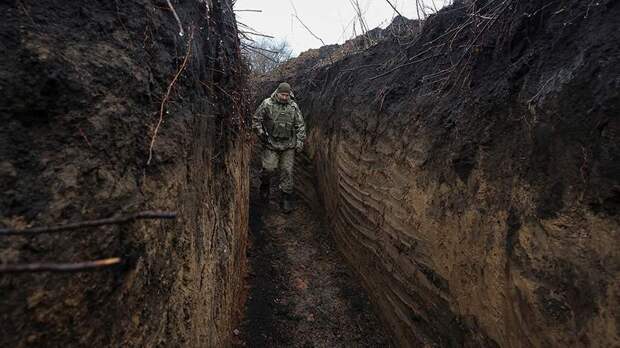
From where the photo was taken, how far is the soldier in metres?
6.06

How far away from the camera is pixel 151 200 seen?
5.53 ft

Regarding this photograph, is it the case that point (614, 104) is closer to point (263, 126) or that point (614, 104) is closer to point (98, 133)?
point (98, 133)

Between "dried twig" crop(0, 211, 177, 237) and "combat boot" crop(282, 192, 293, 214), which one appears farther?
"combat boot" crop(282, 192, 293, 214)

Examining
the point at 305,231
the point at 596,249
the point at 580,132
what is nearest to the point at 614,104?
the point at 580,132

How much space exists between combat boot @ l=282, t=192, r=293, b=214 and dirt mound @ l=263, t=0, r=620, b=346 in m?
2.08

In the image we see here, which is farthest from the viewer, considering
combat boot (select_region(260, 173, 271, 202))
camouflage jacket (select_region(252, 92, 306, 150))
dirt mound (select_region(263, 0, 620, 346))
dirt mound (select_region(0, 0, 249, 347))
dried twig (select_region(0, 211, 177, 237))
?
combat boot (select_region(260, 173, 271, 202))

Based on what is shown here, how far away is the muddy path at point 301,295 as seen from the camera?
3.56 meters

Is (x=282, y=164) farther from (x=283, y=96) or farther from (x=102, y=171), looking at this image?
(x=102, y=171)

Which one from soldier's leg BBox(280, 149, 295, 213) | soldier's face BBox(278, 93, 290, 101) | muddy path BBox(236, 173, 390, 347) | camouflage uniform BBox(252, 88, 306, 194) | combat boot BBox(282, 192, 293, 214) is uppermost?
soldier's face BBox(278, 93, 290, 101)

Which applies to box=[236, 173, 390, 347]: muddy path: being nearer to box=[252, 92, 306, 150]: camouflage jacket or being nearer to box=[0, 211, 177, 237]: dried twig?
box=[252, 92, 306, 150]: camouflage jacket

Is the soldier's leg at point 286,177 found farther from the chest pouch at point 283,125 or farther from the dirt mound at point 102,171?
the dirt mound at point 102,171

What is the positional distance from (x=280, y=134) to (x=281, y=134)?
0.7 inches

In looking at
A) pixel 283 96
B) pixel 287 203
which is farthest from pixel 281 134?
pixel 287 203

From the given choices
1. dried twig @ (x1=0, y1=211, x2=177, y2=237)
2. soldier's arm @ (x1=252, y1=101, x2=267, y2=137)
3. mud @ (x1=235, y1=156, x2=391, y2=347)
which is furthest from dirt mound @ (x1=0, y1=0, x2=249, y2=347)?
soldier's arm @ (x1=252, y1=101, x2=267, y2=137)
